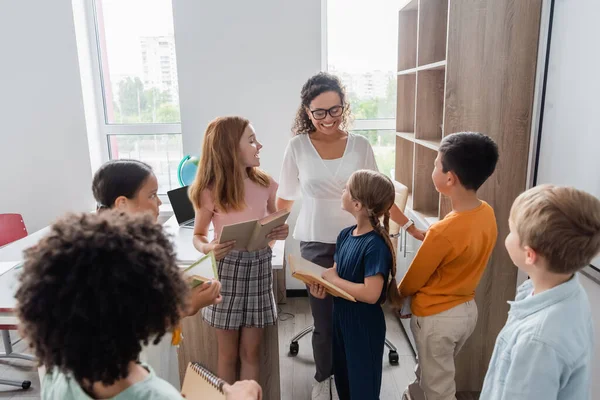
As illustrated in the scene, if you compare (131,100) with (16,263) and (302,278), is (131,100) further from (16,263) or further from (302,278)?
(302,278)

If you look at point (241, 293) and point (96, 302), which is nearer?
point (96, 302)

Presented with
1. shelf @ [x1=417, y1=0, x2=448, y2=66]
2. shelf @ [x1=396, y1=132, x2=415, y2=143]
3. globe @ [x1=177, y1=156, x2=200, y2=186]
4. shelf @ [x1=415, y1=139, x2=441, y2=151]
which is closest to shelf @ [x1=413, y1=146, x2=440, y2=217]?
shelf @ [x1=396, y1=132, x2=415, y2=143]

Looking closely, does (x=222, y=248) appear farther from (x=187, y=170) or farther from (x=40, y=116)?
(x=40, y=116)

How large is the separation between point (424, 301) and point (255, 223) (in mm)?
714

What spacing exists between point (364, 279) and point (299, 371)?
4.04 ft

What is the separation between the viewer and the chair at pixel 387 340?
2180 mm

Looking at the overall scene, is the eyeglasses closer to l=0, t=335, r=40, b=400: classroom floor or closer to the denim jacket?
the denim jacket

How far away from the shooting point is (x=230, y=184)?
5.66 ft

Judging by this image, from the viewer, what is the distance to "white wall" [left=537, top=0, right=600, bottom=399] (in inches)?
56.7

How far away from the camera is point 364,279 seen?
156 cm

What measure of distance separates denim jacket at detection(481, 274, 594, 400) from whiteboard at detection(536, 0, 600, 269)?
1.81ft

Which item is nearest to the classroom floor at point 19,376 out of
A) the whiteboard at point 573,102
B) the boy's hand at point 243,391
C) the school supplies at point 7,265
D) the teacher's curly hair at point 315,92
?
the school supplies at point 7,265

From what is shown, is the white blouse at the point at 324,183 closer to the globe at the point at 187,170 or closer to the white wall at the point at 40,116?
the globe at the point at 187,170

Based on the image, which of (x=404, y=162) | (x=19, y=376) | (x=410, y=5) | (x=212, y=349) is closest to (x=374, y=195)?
(x=212, y=349)
